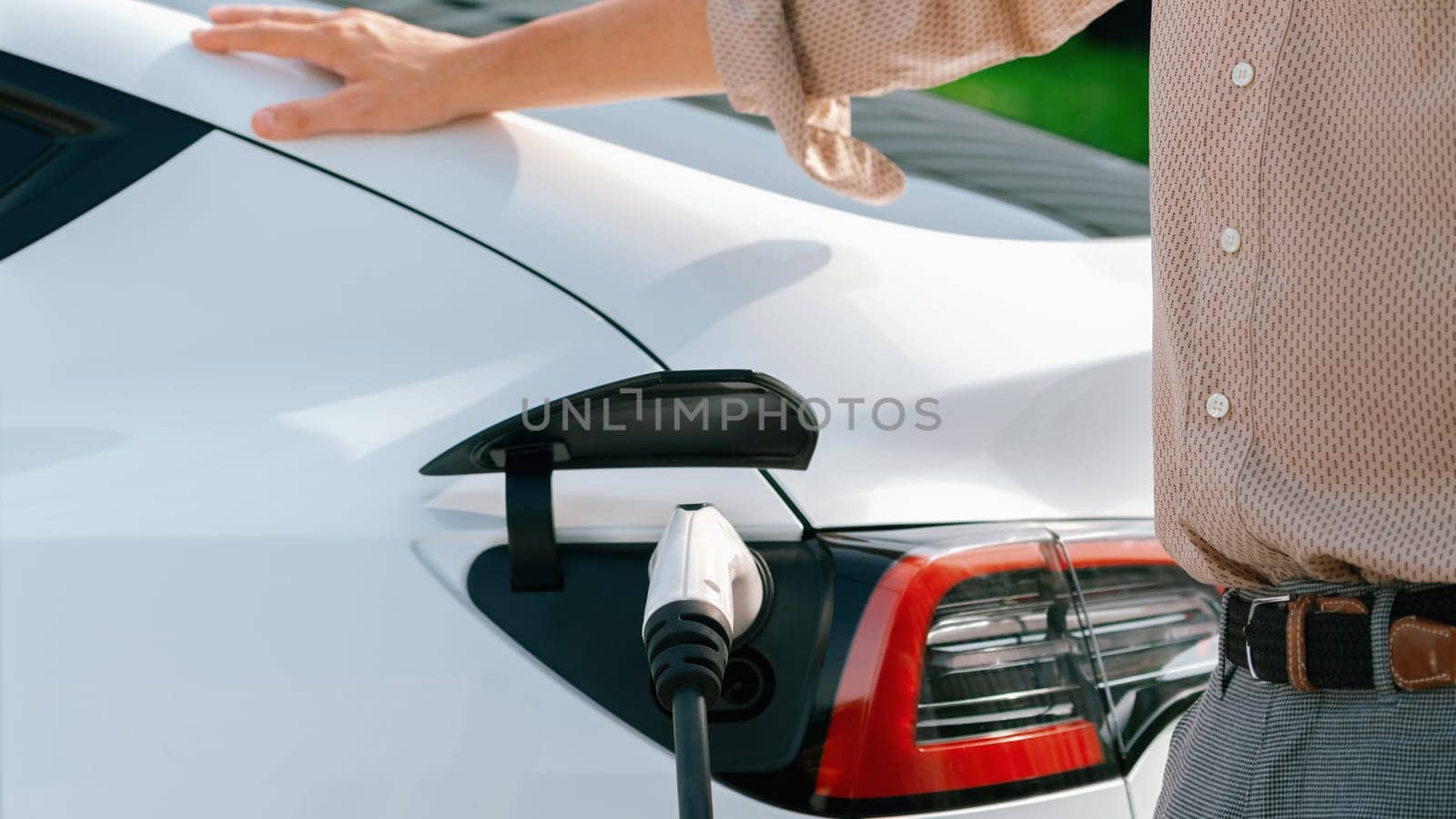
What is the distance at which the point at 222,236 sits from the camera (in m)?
1.19

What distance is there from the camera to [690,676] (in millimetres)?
870

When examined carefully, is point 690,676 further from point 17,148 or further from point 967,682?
point 17,148

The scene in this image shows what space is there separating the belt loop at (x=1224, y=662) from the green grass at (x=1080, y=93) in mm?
8626

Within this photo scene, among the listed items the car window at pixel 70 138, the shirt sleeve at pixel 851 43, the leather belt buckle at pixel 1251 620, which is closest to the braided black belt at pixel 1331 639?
the leather belt buckle at pixel 1251 620

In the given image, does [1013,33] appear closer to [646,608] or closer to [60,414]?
[646,608]

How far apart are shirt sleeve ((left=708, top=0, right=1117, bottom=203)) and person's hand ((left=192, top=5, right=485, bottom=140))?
0.28m

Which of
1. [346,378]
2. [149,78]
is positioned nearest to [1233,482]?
[346,378]

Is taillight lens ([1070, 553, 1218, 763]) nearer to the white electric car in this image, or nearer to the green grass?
the white electric car

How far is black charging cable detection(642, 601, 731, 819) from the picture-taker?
0.84 m

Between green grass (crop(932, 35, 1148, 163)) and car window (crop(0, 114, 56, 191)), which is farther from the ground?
green grass (crop(932, 35, 1148, 163))

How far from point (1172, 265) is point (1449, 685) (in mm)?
327

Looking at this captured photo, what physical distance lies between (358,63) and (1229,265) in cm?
88

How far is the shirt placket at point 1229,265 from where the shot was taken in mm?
892

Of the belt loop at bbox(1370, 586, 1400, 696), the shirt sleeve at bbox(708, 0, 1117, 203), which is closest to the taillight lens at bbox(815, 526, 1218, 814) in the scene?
the belt loop at bbox(1370, 586, 1400, 696)
